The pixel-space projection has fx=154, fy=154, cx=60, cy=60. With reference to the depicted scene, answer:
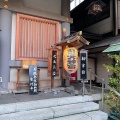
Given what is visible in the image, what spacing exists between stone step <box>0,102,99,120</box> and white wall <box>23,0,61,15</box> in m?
4.96

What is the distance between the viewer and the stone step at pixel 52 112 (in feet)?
14.1

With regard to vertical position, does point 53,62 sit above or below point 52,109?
above

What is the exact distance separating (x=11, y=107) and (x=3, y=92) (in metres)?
2.02

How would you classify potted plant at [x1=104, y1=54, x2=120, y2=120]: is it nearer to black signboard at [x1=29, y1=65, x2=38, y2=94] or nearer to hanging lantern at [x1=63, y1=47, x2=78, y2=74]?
hanging lantern at [x1=63, y1=47, x2=78, y2=74]

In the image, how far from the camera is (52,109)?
193 inches

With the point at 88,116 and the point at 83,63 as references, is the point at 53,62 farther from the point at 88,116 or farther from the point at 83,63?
the point at 88,116

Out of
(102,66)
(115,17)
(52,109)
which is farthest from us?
(102,66)

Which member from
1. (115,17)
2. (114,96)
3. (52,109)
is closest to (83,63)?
(114,96)

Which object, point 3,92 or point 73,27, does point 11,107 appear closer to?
point 3,92

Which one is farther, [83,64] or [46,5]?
[46,5]

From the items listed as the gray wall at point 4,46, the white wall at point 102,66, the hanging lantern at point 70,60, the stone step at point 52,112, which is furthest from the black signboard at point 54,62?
the white wall at point 102,66

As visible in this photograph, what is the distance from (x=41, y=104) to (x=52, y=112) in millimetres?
537

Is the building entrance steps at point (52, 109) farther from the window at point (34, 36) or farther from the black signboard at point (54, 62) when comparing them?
the window at point (34, 36)

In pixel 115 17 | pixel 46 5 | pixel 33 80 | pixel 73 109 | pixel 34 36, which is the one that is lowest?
pixel 73 109
